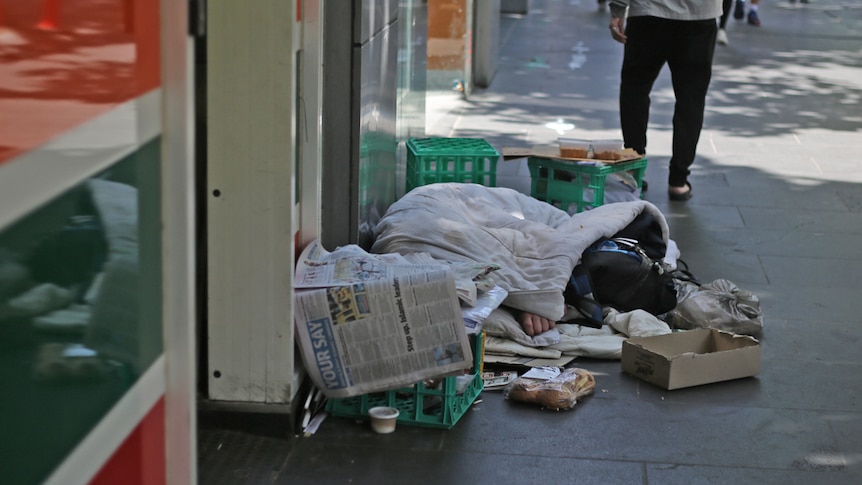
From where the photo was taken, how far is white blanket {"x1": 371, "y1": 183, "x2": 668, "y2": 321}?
13.9 ft

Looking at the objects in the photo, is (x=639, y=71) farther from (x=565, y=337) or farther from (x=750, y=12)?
(x=750, y=12)

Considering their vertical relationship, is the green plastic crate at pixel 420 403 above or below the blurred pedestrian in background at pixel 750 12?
below

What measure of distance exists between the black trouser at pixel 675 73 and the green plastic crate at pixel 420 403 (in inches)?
130

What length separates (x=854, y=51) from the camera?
1340 centimetres

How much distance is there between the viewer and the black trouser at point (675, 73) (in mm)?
6321

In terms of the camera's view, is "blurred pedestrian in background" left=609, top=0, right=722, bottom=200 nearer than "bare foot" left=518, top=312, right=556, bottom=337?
No

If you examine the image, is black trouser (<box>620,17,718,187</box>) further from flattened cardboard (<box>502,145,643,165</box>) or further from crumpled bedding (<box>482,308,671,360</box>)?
crumpled bedding (<box>482,308,671,360</box>)

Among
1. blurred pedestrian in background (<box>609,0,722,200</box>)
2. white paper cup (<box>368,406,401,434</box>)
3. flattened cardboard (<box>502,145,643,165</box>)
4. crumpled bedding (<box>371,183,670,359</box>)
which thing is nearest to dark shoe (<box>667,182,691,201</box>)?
blurred pedestrian in background (<box>609,0,722,200</box>)

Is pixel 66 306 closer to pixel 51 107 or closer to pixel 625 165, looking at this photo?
pixel 51 107

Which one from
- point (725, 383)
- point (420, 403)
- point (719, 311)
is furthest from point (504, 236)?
point (420, 403)

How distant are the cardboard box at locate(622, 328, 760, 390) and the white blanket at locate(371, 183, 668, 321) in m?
0.37

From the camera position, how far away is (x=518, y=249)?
176 inches

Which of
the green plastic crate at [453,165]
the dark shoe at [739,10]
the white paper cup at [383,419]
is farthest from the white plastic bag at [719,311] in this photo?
the dark shoe at [739,10]

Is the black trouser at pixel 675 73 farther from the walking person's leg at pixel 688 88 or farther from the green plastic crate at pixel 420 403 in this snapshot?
the green plastic crate at pixel 420 403
